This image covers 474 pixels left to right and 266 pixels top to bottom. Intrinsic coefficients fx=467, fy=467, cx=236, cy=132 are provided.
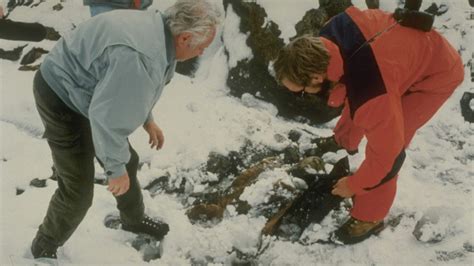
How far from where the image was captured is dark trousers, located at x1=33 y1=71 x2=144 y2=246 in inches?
90.4

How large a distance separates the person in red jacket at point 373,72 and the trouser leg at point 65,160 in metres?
1.10

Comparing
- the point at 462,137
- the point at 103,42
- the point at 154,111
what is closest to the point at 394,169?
the point at 103,42

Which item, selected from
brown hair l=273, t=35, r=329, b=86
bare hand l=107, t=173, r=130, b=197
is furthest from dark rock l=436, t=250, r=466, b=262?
bare hand l=107, t=173, r=130, b=197

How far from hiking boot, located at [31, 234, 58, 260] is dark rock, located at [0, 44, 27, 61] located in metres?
3.90

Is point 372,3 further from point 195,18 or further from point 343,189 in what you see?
point 195,18

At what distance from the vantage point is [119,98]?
199 cm

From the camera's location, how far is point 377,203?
304cm

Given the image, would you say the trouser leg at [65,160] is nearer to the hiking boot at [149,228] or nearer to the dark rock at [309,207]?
the hiking boot at [149,228]

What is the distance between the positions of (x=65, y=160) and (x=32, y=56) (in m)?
3.93

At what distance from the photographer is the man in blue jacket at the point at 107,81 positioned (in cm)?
Result: 198

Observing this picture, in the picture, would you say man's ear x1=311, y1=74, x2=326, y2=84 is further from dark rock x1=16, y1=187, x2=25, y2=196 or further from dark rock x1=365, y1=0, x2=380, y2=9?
dark rock x1=365, y1=0, x2=380, y2=9

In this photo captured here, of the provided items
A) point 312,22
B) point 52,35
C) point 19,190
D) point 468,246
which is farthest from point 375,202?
point 52,35

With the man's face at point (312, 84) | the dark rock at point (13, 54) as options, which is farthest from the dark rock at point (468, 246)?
the dark rock at point (13, 54)

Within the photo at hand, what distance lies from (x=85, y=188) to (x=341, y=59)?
1.51 meters
